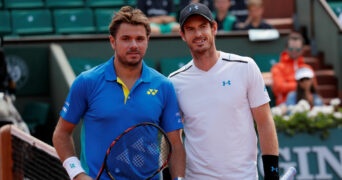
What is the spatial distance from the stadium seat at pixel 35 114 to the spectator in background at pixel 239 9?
3253 mm

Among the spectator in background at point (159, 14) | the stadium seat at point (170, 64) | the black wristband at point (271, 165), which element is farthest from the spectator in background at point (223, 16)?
the black wristband at point (271, 165)

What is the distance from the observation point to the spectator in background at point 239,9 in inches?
502

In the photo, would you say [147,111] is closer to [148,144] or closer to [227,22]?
[148,144]

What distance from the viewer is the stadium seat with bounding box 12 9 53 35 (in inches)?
482

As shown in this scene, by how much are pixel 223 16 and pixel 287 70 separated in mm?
1600

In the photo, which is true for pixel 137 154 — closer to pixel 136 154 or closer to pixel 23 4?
pixel 136 154

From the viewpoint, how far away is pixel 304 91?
10.5 metres

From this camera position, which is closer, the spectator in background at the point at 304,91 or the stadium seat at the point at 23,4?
the spectator in background at the point at 304,91

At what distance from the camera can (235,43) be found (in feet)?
39.3

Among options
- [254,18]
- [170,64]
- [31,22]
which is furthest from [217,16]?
[31,22]

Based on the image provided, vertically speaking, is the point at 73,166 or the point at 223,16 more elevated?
the point at 223,16

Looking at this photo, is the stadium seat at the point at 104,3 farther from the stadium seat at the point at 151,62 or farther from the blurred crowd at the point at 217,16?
the stadium seat at the point at 151,62

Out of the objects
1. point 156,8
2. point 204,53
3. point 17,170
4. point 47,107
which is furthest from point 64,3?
point 204,53

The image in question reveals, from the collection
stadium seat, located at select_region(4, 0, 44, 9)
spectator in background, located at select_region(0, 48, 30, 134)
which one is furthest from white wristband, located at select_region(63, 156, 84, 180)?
stadium seat, located at select_region(4, 0, 44, 9)
